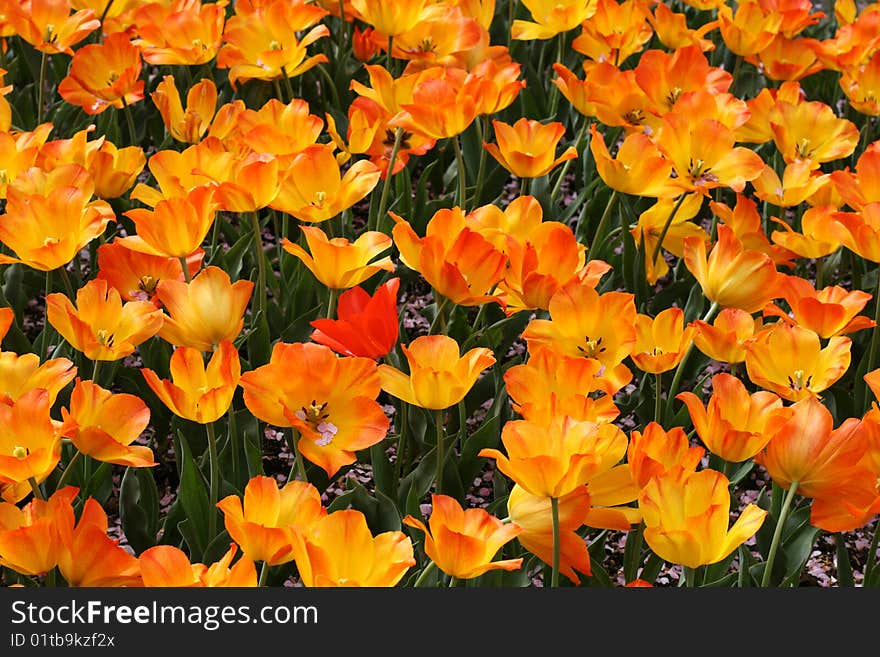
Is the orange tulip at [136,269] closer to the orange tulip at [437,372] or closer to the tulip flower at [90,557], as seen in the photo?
the orange tulip at [437,372]

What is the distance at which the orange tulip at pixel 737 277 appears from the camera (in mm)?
1854

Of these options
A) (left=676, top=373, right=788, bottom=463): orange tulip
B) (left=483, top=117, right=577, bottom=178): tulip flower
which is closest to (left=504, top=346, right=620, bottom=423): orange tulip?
(left=676, top=373, right=788, bottom=463): orange tulip

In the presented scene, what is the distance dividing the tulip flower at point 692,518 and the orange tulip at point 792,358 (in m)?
0.37

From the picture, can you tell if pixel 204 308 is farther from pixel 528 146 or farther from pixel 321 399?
pixel 528 146

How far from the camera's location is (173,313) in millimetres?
1673

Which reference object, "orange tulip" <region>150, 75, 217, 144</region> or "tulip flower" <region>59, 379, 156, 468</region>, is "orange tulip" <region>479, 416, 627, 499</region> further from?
"orange tulip" <region>150, 75, 217, 144</region>

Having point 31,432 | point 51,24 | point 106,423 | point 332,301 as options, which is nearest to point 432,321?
point 332,301

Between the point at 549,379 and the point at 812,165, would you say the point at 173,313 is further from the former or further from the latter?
the point at 812,165

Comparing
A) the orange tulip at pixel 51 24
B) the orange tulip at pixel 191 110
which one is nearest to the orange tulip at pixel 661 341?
the orange tulip at pixel 191 110

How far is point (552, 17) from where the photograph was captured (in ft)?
8.92

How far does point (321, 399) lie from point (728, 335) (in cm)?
63

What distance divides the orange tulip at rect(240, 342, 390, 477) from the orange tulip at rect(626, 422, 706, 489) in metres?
0.30

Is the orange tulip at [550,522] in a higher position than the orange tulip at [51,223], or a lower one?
lower

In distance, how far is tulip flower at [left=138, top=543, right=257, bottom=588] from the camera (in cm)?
128
